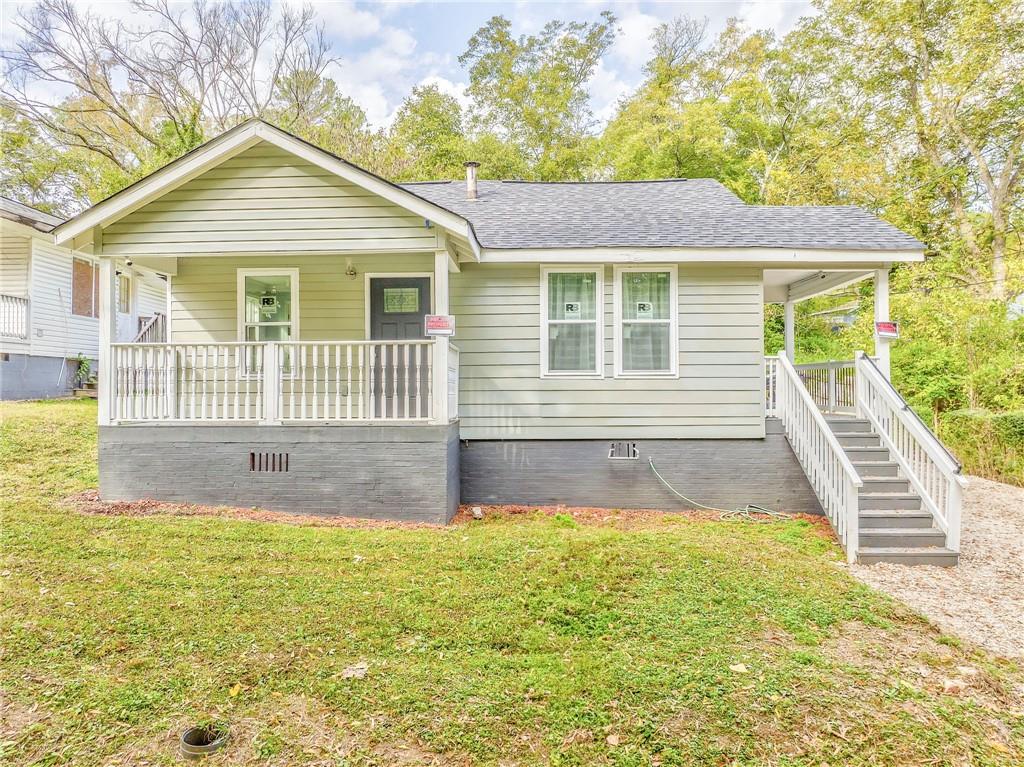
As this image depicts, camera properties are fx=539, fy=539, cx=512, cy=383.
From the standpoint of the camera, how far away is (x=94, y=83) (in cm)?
1789

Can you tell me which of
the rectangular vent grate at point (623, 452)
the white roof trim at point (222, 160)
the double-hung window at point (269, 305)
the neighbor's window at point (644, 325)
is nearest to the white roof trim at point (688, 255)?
the neighbor's window at point (644, 325)

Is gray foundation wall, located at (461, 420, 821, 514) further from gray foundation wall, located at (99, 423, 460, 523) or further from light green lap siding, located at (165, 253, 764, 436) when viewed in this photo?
gray foundation wall, located at (99, 423, 460, 523)

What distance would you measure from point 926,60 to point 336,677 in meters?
19.7

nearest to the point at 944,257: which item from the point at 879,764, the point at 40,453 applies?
the point at 879,764

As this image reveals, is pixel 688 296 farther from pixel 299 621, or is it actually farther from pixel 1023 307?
pixel 1023 307

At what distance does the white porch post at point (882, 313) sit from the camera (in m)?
6.94

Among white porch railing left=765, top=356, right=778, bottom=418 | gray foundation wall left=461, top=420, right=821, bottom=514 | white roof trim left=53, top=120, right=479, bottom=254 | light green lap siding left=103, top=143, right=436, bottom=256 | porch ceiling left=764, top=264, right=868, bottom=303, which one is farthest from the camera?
porch ceiling left=764, top=264, right=868, bottom=303

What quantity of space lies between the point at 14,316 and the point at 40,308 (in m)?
0.63

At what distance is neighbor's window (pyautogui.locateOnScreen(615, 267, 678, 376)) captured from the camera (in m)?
7.23

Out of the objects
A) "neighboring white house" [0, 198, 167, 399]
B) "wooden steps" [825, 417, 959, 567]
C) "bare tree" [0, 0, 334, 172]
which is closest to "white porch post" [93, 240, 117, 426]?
"neighboring white house" [0, 198, 167, 399]

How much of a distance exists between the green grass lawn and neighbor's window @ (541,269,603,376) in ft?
9.14

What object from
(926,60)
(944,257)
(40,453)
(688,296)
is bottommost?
(40,453)

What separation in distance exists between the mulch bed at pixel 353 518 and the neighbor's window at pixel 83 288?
9893mm

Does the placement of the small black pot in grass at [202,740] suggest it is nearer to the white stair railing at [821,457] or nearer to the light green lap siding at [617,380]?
the light green lap siding at [617,380]
